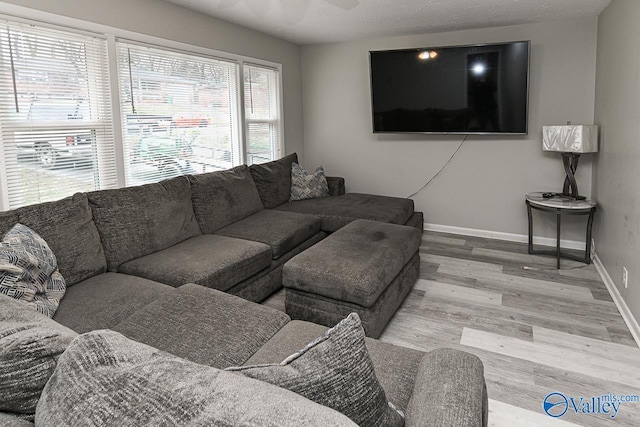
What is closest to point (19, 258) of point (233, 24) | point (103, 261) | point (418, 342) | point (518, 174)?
point (103, 261)

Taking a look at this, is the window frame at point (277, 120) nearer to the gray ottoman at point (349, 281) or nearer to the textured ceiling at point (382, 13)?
the textured ceiling at point (382, 13)

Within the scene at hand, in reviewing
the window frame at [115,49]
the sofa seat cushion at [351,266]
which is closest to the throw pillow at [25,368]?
the sofa seat cushion at [351,266]

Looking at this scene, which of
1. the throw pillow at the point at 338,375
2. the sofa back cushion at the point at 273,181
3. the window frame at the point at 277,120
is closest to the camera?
the throw pillow at the point at 338,375

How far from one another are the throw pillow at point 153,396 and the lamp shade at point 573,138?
3.92 meters

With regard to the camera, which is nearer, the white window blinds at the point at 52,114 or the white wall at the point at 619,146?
the white window blinds at the point at 52,114

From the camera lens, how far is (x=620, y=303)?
9.91 feet

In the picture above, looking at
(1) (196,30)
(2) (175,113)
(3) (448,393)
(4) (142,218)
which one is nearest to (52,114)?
(4) (142,218)

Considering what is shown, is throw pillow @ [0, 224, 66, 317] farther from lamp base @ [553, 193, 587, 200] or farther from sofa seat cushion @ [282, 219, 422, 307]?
lamp base @ [553, 193, 587, 200]

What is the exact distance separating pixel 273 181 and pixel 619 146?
303 centimetres

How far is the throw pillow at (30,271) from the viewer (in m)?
1.88

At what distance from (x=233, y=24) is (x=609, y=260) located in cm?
406

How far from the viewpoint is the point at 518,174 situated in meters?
4.64

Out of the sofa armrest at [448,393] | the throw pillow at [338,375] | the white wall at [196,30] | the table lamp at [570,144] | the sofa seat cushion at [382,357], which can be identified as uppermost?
the white wall at [196,30]

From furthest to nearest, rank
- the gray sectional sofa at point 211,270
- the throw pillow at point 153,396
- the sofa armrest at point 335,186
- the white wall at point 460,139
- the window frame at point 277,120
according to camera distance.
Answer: the sofa armrest at point 335,186, the window frame at point 277,120, the white wall at point 460,139, the gray sectional sofa at point 211,270, the throw pillow at point 153,396
